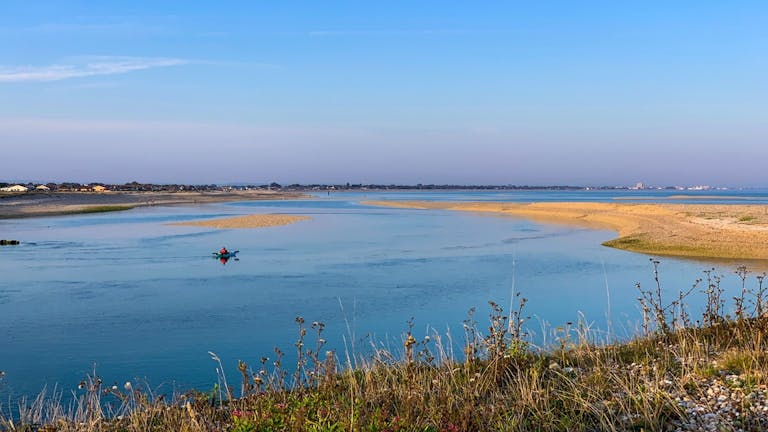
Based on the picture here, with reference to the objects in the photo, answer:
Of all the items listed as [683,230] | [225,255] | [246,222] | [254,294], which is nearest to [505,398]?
[254,294]

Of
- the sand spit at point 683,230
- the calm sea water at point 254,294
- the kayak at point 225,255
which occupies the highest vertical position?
the sand spit at point 683,230

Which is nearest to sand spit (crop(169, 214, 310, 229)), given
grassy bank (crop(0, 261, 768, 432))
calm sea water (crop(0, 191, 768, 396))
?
calm sea water (crop(0, 191, 768, 396))

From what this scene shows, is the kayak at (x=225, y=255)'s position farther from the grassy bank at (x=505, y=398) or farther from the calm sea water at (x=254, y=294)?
the grassy bank at (x=505, y=398)

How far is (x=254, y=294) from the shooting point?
19.6m

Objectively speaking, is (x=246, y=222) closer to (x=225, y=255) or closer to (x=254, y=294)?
(x=225, y=255)

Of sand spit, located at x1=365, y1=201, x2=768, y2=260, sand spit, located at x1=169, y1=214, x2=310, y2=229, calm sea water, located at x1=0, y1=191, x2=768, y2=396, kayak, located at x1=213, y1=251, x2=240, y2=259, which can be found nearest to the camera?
calm sea water, located at x1=0, y1=191, x2=768, y2=396

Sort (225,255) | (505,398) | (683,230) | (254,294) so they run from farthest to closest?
1. (683,230)
2. (225,255)
3. (254,294)
4. (505,398)

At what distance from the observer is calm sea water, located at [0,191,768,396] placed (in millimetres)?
12711

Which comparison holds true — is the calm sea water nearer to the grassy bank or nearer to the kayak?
the kayak

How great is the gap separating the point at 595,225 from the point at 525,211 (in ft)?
76.3

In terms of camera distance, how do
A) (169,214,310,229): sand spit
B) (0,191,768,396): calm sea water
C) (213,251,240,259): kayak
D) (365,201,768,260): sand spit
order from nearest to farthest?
(0,191,768,396): calm sea water, (213,251,240,259): kayak, (365,201,768,260): sand spit, (169,214,310,229): sand spit

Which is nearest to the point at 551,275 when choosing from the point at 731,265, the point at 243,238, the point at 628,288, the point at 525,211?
the point at 628,288

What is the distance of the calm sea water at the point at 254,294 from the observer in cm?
1271

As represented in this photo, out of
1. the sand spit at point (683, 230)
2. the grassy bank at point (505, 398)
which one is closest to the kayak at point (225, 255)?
the sand spit at point (683, 230)
